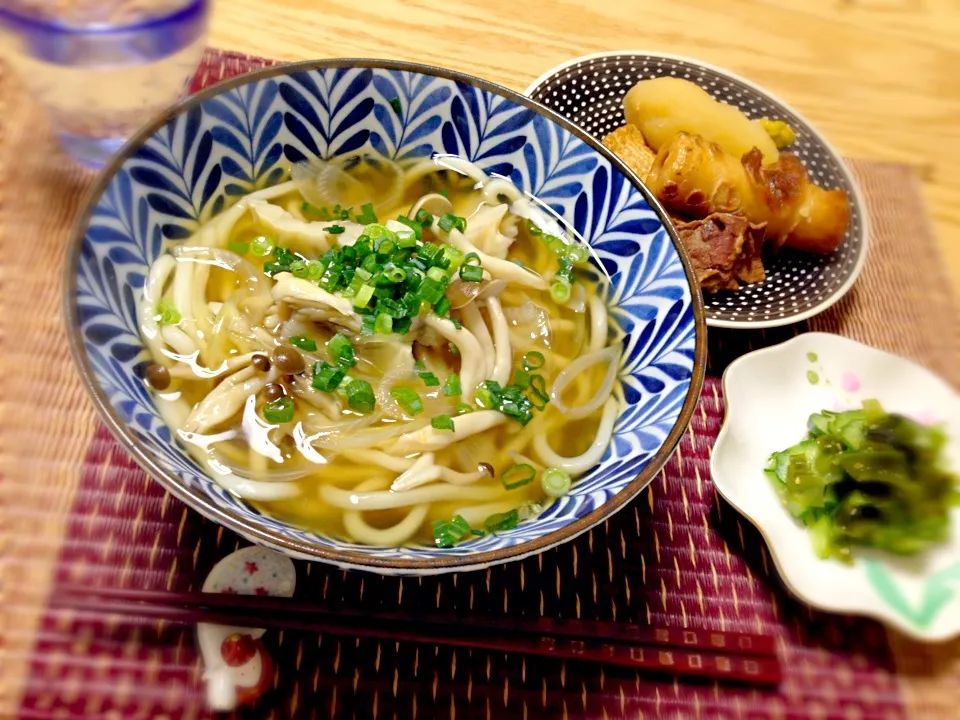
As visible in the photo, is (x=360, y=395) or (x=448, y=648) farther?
(x=360, y=395)

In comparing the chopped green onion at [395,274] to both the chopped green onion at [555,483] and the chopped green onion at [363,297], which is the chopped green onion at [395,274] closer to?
the chopped green onion at [363,297]

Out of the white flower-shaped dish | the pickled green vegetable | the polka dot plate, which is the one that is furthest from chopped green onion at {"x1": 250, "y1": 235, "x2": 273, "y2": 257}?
the pickled green vegetable

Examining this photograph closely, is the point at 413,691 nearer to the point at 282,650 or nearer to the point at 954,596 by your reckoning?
the point at 282,650

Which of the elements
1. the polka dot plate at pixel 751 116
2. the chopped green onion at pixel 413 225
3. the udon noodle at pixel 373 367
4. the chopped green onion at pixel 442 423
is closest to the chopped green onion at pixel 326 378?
the udon noodle at pixel 373 367

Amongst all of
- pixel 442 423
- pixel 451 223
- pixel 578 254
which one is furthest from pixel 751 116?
pixel 442 423

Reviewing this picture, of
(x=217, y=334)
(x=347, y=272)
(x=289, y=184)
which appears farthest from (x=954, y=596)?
(x=289, y=184)

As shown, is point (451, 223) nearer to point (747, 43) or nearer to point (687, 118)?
point (687, 118)
